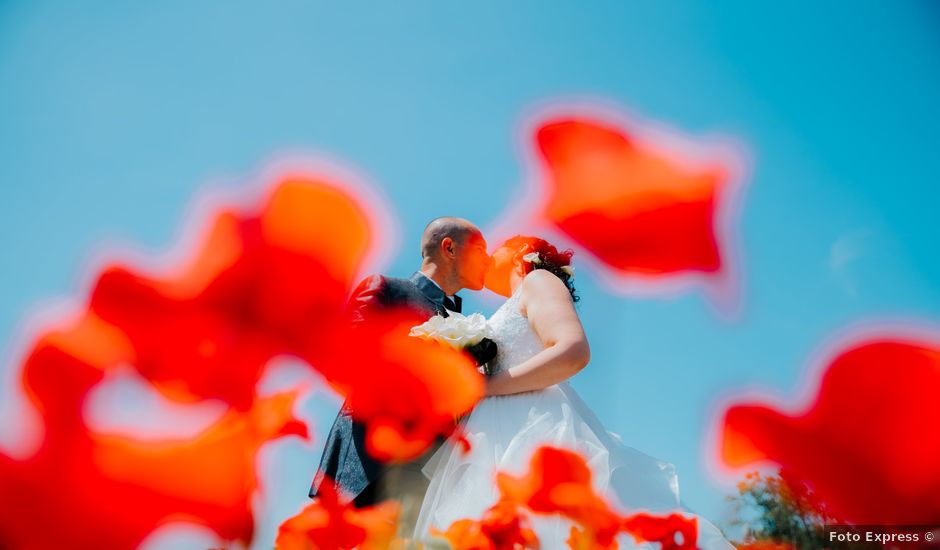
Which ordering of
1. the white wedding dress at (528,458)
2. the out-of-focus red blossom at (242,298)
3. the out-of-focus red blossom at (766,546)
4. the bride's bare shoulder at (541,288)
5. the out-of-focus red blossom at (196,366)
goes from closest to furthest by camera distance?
the out-of-focus red blossom at (196,366) < the out-of-focus red blossom at (242,298) < the out-of-focus red blossom at (766,546) < the white wedding dress at (528,458) < the bride's bare shoulder at (541,288)

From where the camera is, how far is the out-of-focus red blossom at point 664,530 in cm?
138

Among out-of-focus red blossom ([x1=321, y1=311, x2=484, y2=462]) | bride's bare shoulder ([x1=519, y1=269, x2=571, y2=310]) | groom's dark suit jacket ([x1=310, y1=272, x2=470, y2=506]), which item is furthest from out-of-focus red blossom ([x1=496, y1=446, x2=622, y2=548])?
bride's bare shoulder ([x1=519, y1=269, x2=571, y2=310])

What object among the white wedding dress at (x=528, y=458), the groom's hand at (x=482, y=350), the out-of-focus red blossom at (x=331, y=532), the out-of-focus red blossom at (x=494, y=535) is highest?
the groom's hand at (x=482, y=350)

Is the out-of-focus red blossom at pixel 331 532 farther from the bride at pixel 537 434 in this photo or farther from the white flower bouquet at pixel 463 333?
the white flower bouquet at pixel 463 333

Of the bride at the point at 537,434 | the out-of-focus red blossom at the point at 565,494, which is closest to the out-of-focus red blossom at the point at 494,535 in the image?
the out-of-focus red blossom at the point at 565,494

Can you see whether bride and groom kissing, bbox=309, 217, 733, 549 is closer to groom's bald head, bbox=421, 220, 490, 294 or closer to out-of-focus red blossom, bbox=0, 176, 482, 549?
groom's bald head, bbox=421, 220, 490, 294

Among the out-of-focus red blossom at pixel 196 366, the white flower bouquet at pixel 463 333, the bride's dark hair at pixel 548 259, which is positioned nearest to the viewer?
the out-of-focus red blossom at pixel 196 366

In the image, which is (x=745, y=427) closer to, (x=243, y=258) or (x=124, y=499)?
(x=124, y=499)

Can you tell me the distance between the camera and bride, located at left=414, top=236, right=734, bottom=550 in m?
1.96

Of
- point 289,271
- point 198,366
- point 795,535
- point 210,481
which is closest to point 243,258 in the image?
point 289,271

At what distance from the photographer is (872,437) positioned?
0.89m

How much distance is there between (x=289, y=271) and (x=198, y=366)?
1.08 feet

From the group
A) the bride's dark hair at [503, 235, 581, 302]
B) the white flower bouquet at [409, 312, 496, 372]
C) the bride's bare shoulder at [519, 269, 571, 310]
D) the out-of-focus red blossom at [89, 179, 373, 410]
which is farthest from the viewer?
the bride's dark hair at [503, 235, 581, 302]

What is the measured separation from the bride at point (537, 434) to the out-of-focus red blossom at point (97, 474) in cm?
90
